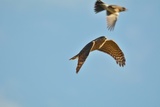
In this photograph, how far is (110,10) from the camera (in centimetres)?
1806

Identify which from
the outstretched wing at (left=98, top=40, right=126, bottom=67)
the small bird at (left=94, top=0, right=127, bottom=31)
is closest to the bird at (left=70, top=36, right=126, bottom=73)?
the outstretched wing at (left=98, top=40, right=126, bottom=67)

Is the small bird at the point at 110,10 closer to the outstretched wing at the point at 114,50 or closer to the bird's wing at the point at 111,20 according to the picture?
the bird's wing at the point at 111,20

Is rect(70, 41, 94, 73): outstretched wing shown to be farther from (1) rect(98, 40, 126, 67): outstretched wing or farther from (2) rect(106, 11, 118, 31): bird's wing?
(2) rect(106, 11, 118, 31): bird's wing

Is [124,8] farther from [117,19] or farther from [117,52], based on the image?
[117,52]

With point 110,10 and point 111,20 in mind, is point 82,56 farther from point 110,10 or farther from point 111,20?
point 110,10

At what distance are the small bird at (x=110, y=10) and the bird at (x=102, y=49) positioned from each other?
1.21m

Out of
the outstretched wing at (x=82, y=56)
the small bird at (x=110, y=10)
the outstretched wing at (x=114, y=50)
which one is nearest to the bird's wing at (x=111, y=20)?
the small bird at (x=110, y=10)

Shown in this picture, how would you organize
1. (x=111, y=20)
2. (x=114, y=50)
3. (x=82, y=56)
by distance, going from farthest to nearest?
(x=111, y=20), (x=114, y=50), (x=82, y=56)

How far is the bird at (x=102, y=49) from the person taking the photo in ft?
42.8

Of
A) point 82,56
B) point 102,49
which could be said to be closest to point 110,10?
point 102,49

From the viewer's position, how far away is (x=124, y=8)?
61.7ft

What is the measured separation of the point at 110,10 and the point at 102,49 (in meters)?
2.61

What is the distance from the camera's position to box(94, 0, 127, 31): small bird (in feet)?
56.8

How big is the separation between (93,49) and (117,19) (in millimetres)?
3287
